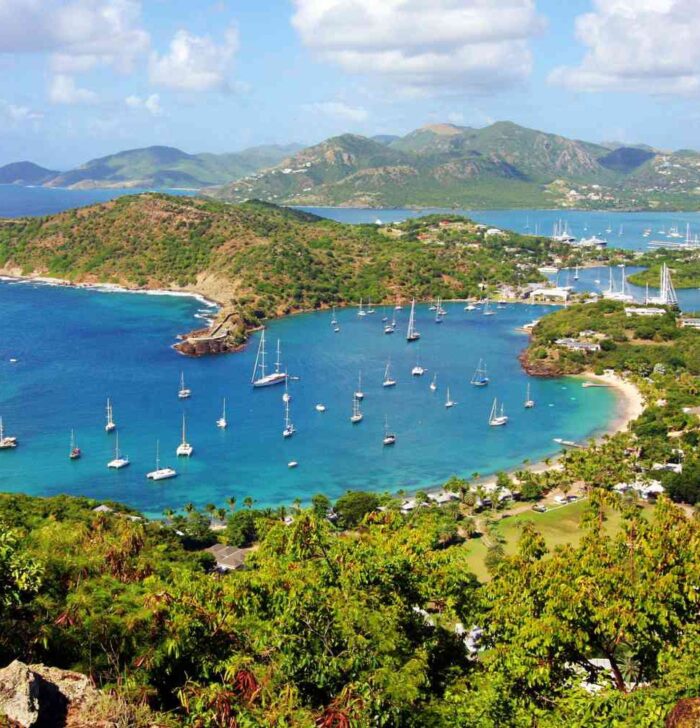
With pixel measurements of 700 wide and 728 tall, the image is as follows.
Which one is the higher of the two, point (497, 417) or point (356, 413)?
point (356, 413)

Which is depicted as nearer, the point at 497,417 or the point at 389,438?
the point at 389,438

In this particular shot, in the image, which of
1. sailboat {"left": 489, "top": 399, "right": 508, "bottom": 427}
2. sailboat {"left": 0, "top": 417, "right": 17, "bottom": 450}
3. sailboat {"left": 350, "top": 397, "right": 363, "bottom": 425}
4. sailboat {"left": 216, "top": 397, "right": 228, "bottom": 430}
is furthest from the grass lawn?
sailboat {"left": 0, "top": 417, "right": 17, "bottom": 450}

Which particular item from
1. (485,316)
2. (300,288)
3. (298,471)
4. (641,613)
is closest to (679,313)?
(485,316)

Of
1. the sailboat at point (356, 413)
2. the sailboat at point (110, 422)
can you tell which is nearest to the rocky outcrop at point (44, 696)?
the sailboat at point (110, 422)

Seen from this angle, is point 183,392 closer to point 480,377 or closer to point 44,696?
point 480,377

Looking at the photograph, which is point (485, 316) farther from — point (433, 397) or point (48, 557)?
point (48, 557)

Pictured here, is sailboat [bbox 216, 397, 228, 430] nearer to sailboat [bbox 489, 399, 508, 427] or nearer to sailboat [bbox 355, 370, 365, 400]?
sailboat [bbox 355, 370, 365, 400]

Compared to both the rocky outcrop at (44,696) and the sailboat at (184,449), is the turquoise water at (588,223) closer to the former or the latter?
the sailboat at (184,449)

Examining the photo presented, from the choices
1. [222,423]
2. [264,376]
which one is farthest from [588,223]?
[222,423]
